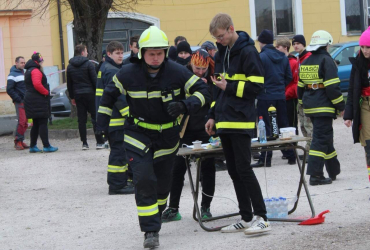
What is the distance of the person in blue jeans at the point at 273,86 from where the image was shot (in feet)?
34.3

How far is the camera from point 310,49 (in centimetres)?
873

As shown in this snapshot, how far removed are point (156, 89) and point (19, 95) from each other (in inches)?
359

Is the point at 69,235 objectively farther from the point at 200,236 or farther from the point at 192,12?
the point at 192,12

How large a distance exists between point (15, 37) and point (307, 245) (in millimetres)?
19954

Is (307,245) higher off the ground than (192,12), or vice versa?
(192,12)

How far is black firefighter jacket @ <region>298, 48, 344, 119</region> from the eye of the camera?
27.9 feet

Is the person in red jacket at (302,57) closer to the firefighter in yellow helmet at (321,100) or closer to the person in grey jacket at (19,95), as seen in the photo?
the firefighter in yellow helmet at (321,100)

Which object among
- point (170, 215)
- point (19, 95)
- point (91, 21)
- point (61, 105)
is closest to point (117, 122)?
point (170, 215)

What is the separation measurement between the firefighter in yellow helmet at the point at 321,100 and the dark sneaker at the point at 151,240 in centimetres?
329

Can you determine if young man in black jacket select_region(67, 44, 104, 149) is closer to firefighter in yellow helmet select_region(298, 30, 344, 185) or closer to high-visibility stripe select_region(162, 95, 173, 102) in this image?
firefighter in yellow helmet select_region(298, 30, 344, 185)

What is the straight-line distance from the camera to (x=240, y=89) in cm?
596

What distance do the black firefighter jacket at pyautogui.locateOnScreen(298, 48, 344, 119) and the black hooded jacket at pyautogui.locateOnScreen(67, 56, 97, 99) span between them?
208 inches

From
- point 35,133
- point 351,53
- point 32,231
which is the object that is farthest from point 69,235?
point 351,53

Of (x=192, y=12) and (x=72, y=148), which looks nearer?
(x=72, y=148)
